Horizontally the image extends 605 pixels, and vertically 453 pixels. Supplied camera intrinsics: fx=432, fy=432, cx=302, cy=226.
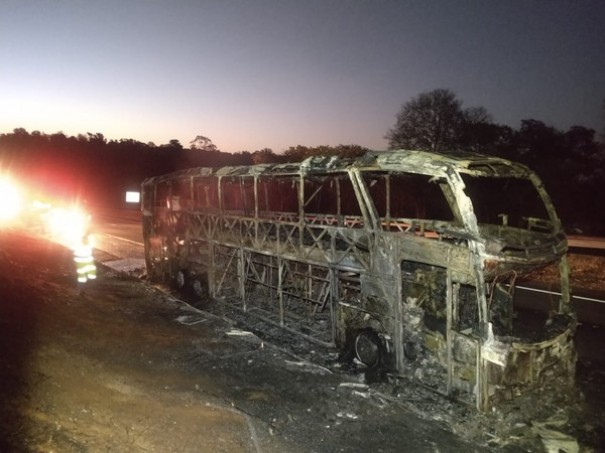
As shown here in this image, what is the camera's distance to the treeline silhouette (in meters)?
30.8

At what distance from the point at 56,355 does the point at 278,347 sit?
13.5 ft

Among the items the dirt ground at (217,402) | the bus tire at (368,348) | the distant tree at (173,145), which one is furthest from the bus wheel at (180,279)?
the distant tree at (173,145)

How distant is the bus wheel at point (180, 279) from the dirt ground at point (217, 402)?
3.84 meters

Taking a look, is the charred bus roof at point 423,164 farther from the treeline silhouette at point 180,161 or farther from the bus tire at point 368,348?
the treeline silhouette at point 180,161

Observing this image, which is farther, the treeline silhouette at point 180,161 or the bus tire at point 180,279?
the treeline silhouette at point 180,161

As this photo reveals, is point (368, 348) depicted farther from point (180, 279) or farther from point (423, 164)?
point (180, 279)

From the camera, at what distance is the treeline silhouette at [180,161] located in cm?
3081

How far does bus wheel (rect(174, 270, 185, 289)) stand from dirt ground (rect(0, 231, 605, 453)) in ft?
12.6

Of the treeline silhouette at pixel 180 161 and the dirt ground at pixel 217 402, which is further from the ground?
the treeline silhouette at pixel 180 161

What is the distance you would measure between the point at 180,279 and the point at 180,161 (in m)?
59.2

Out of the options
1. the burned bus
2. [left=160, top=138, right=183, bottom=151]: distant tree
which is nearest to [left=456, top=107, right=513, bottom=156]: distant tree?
the burned bus

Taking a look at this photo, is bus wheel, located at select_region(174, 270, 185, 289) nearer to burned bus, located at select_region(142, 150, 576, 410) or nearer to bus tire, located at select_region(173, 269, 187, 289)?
bus tire, located at select_region(173, 269, 187, 289)

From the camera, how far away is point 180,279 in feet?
46.0

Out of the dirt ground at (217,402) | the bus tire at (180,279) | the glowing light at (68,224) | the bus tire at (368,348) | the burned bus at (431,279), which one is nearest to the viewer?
the dirt ground at (217,402)
